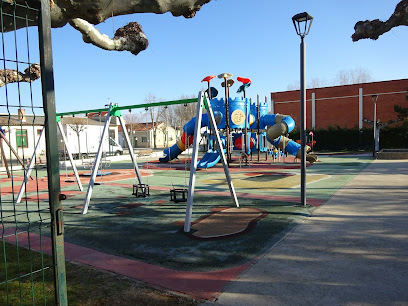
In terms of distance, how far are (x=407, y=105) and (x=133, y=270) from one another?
38.4 metres

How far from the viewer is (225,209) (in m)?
7.73

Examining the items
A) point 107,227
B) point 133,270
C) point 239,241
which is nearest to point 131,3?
point 133,270

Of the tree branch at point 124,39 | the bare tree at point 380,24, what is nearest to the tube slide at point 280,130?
the bare tree at point 380,24

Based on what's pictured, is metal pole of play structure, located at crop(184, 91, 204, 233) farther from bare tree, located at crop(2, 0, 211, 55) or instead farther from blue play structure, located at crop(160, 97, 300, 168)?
blue play structure, located at crop(160, 97, 300, 168)

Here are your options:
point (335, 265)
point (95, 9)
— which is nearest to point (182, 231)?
point (335, 265)

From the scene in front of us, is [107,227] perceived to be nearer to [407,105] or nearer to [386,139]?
[386,139]

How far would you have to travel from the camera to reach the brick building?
35.4 m

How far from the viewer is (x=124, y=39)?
5055 millimetres

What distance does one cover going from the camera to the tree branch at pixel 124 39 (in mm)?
4711

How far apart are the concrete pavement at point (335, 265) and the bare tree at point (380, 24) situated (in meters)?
3.54

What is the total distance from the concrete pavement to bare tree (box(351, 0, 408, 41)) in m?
3.54

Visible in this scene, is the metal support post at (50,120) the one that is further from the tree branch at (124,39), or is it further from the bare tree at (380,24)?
the bare tree at (380,24)

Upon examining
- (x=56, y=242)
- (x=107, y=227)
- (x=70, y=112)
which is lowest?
(x=107, y=227)

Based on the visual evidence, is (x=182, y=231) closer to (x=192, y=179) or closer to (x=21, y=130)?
(x=192, y=179)
